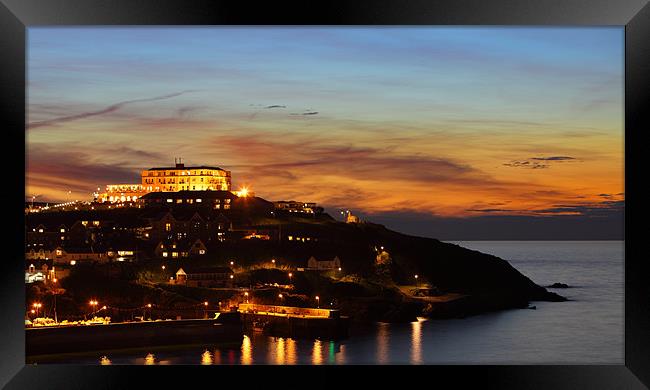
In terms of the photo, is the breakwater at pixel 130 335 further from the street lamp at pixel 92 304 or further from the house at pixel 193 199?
the house at pixel 193 199

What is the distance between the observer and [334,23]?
4156 mm

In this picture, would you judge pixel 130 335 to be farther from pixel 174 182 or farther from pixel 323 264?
pixel 174 182

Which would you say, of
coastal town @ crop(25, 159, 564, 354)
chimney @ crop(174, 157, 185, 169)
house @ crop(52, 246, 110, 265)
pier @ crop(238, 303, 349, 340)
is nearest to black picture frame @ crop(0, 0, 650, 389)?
coastal town @ crop(25, 159, 564, 354)

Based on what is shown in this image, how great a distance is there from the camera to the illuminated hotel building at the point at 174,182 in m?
28.5

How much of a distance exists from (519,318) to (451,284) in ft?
14.0

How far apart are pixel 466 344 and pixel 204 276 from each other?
24.9 ft

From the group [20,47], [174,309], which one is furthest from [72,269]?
[20,47]

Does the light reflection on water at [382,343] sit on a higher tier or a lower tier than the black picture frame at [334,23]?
lower

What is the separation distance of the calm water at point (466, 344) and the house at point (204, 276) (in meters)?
4.32

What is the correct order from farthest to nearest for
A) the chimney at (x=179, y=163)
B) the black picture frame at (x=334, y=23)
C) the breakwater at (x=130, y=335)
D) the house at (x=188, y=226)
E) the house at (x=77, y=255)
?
the chimney at (x=179, y=163), the house at (x=188, y=226), the house at (x=77, y=255), the breakwater at (x=130, y=335), the black picture frame at (x=334, y=23)

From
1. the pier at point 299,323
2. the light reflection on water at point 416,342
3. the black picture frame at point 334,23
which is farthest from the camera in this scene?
the pier at point 299,323

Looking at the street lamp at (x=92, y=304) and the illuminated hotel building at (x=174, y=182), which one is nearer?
the street lamp at (x=92, y=304)

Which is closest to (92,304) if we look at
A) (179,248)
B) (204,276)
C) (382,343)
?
(204,276)

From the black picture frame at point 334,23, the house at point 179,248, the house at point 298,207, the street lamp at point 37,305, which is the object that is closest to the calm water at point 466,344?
the street lamp at point 37,305
